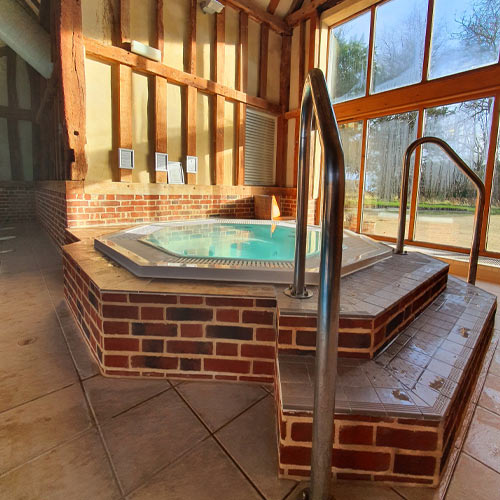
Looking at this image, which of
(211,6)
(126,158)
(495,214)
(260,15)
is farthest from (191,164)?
(495,214)

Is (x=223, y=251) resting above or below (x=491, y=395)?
above

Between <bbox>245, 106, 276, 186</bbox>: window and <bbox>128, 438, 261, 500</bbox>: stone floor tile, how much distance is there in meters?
4.68

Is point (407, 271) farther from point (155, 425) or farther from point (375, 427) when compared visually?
point (155, 425)

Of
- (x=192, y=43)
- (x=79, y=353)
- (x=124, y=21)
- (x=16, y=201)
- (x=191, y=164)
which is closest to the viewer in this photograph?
(x=79, y=353)

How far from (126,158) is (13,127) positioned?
14.9 feet

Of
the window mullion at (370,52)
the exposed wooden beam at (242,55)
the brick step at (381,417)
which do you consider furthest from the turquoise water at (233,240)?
the window mullion at (370,52)

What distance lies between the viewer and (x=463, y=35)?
371cm

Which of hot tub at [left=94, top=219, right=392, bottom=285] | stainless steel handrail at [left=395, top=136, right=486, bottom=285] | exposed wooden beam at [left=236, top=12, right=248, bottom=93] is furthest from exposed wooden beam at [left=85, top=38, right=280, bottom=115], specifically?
stainless steel handrail at [left=395, top=136, right=486, bottom=285]

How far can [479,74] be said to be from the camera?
3.53 metres

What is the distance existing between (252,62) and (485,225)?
164 inches

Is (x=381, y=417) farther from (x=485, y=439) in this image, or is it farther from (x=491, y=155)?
(x=491, y=155)

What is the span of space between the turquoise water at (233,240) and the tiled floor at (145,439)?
100 centimetres

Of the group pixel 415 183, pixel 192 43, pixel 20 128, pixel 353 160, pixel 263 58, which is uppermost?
pixel 263 58

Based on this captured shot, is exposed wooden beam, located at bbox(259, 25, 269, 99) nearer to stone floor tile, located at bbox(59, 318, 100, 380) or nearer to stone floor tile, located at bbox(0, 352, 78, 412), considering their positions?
stone floor tile, located at bbox(59, 318, 100, 380)
